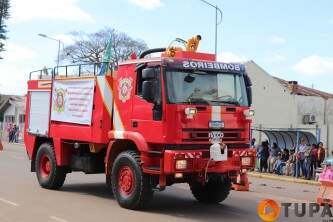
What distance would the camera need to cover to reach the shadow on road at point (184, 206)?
10.6 m

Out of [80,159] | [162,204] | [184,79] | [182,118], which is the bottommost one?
[162,204]

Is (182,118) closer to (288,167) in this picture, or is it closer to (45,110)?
(45,110)

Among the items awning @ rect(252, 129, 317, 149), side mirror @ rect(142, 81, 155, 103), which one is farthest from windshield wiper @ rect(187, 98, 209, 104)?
awning @ rect(252, 129, 317, 149)

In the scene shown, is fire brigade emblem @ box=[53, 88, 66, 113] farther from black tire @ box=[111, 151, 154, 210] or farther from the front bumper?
the front bumper

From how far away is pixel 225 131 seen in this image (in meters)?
10.9

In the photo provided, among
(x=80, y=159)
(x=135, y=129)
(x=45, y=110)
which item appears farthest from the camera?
(x=45, y=110)

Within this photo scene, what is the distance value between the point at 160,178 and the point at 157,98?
4.86 ft

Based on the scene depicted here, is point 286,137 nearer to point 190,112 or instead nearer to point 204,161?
point 204,161

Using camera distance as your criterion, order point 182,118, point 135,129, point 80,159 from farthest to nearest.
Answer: point 80,159 < point 135,129 < point 182,118

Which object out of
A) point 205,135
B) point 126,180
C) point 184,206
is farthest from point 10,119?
point 205,135

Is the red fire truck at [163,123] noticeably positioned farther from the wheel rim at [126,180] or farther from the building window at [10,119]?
the building window at [10,119]

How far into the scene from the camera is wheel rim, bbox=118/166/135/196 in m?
11.0

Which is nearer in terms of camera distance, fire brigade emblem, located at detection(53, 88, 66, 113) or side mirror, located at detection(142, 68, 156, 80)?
side mirror, located at detection(142, 68, 156, 80)

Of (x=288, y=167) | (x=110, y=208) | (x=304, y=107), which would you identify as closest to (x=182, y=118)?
(x=110, y=208)
